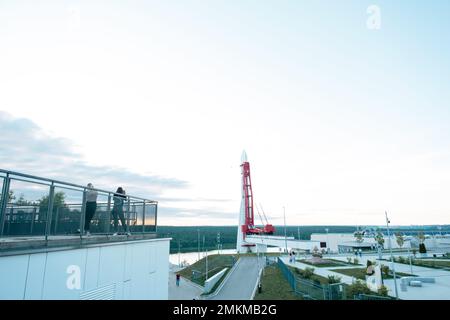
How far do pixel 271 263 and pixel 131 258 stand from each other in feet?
133

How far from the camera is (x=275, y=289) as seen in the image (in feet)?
86.9

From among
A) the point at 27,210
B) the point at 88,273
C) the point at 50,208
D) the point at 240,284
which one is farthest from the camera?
the point at 240,284

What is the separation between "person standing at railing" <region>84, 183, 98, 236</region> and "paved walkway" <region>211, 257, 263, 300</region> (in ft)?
62.9

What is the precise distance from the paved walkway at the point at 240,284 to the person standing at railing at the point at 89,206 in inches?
755

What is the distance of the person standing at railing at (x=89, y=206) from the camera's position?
825cm

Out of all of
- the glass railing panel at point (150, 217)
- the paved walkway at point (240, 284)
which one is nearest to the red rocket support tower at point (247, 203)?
the paved walkway at point (240, 284)

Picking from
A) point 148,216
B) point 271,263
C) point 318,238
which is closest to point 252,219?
point 271,263

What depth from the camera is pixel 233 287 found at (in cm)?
2973

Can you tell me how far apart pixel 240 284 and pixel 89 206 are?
2596 cm

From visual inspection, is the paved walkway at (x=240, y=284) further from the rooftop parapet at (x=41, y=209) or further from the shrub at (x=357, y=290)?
the rooftop parapet at (x=41, y=209)

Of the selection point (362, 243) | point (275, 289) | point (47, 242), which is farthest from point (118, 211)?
point (362, 243)

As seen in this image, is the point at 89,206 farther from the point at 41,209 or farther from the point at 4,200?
the point at 4,200
